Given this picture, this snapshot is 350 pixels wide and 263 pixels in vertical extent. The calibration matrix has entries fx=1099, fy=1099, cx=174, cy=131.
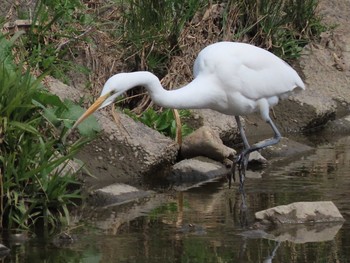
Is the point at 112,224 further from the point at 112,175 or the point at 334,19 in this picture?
the point at 334,19

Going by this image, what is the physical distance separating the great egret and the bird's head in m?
0.59

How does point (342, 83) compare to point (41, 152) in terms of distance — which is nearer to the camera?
point (41, 152)

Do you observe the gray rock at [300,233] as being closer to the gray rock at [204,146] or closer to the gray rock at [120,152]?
the gray rock at [120,152]

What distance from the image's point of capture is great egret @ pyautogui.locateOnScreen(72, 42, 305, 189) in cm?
824

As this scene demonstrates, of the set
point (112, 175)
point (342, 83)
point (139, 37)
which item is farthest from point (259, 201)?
point (342, 83)

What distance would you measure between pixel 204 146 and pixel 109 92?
90.0 inches

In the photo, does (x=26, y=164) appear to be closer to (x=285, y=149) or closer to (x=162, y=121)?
(x=162, y=121)

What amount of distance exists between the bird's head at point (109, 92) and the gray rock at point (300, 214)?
1.25 meters

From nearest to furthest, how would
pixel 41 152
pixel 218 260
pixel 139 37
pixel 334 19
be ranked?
1. pixel 218 260
2. pixel 41 152
3. pixel 139 37
4. pixel 334 19

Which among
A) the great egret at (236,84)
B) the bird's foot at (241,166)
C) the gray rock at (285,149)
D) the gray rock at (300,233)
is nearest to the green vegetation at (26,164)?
the great egret at (236,84)

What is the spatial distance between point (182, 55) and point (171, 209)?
378 cm

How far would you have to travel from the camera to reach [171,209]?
792 centimetres

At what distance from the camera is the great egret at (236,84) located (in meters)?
8.24

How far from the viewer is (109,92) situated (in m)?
7.23
